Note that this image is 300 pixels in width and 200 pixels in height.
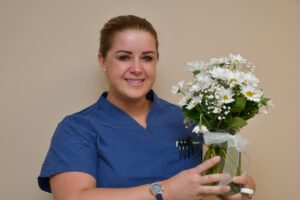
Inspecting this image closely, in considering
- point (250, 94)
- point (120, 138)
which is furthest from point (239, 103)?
point (120, 138)

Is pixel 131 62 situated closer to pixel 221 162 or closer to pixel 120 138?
pixel 120 138

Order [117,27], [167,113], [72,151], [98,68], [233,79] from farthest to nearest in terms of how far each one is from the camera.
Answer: [98,68]
[167,113]
[117,27]
[72,151]
[233,79]

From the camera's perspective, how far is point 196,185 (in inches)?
35.6

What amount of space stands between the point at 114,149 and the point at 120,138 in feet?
0.14

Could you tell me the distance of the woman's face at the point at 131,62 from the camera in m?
1.14

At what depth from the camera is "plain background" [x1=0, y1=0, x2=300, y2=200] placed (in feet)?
4.54

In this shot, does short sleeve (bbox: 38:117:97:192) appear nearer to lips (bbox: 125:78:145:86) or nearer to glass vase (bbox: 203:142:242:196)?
lips (bbox: 125:78:145:86)

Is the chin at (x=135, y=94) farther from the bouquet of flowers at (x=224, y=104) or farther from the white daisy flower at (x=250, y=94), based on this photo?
the white daisy flower at (x=250, y=94)

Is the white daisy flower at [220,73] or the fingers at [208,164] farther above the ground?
the white daisy flower at [220,73]

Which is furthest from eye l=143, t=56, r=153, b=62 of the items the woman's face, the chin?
the chin

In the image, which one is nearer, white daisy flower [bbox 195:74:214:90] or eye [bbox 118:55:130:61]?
white daisy flower [bbox 195:74:214:90]

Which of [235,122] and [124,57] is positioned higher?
[124,57]

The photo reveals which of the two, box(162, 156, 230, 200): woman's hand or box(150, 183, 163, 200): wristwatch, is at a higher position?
box(162, 156, 230, 200): woman's hand

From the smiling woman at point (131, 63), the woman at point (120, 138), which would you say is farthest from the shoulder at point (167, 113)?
the smiling woman at point (131, 63)
